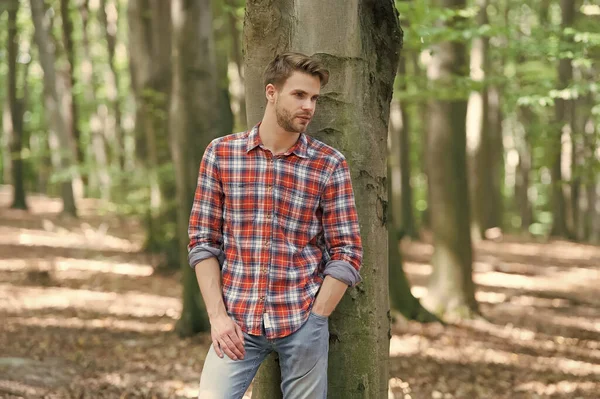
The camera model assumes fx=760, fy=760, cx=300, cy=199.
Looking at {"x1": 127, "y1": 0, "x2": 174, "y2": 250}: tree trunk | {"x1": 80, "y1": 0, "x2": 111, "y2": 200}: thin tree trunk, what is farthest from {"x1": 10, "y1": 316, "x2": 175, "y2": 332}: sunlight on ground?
{"x1": 80, "y1": 0, "x2": 111, "y2": 200}: thin tree trunk

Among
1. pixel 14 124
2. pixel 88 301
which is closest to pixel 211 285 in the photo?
pixel 88 301


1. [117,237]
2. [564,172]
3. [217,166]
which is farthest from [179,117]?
[564,172]

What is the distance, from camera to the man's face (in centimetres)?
331

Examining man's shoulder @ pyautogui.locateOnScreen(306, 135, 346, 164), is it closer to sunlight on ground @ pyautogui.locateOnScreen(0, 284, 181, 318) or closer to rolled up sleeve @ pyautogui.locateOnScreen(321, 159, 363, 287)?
rolled up sleeve @ pyautogui.locateOnScreen(321, 159, 363, 287)

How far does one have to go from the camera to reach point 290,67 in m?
3.31

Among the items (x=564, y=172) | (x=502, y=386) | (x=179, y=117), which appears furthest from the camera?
(x=564, y=172)

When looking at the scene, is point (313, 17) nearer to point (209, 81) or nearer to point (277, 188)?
point (277, 188)

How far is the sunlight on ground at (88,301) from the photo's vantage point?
11.5 metres

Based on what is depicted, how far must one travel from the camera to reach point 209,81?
984cm

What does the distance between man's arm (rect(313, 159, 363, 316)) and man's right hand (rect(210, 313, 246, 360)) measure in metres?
0.36

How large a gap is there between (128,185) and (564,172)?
16325 mm

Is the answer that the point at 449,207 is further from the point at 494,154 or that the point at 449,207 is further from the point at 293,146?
the point at 494,154

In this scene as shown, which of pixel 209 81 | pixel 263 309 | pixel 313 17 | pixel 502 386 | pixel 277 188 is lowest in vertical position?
pixel 502 386

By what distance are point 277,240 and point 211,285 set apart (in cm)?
36
